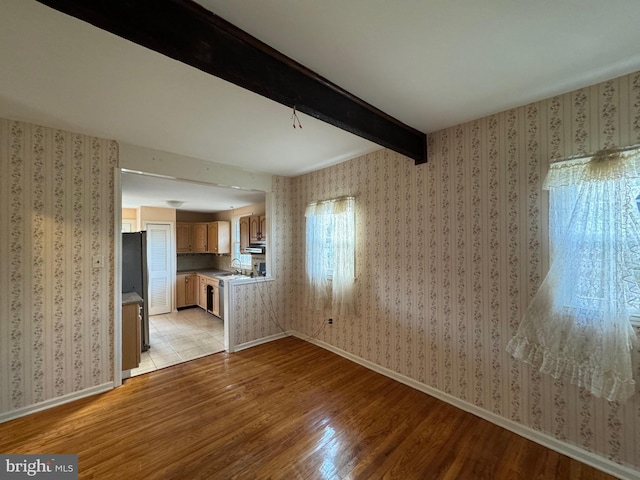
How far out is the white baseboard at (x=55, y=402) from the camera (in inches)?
81.2

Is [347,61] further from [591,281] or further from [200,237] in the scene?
[200,237]

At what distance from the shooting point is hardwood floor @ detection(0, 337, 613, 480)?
1616 mm

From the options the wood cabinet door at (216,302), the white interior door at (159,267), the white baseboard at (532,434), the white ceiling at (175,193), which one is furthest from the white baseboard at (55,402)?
the white interior door at (159,267)

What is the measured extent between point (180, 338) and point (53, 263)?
2113mm

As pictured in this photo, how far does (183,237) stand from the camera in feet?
20.1

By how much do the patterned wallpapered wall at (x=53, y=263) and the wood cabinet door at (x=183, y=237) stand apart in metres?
3.71

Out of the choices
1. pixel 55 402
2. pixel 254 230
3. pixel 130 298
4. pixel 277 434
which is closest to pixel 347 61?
pixel 277 434

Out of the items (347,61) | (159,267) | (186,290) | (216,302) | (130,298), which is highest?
(347,61)

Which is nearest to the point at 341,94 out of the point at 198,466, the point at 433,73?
the point at 433,73

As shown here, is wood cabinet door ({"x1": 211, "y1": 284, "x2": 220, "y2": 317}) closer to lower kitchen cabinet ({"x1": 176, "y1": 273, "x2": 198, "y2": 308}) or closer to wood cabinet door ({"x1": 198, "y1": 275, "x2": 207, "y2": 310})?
wood cabinet door ({"x1": 198, "y1": 275, "x2": 207, "y2": 310})

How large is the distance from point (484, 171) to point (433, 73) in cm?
98

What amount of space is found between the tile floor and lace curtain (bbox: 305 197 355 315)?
1611 millimetres

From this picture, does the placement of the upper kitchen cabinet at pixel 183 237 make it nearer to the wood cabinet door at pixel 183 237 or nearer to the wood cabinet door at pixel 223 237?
the wood cabinet door at pixel 183 237

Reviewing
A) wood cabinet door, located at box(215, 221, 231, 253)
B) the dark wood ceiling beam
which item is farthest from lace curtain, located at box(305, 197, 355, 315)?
wood cabinet door, located at box(215, 221, 231, 253)
